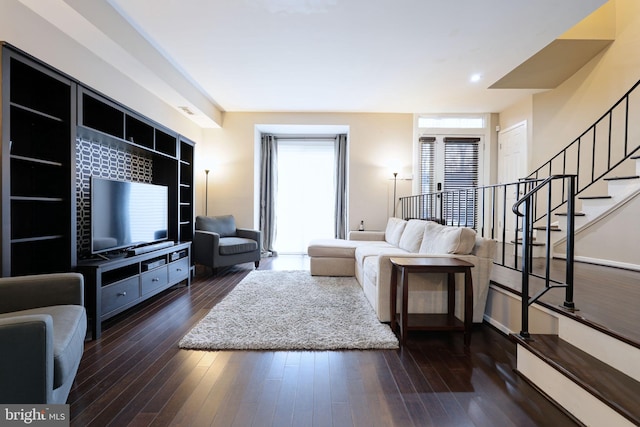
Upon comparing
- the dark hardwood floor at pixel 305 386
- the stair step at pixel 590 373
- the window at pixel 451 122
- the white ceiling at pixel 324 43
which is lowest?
the dark hardwood floor at pixel 305 386

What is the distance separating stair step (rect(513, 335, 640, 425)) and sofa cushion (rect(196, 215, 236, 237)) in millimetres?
4202

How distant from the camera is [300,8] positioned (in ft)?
8.32

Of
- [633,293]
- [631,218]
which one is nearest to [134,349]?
[633,293]

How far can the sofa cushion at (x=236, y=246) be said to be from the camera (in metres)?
4.16

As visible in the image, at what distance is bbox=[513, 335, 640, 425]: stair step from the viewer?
119cm

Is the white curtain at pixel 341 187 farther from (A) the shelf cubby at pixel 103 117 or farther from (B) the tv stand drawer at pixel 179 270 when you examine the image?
(A) the shelf cubby at pixel 103 117

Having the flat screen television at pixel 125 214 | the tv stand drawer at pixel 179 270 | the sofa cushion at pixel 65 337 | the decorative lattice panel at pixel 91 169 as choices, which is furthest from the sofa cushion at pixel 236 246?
the sofa cushion at pixel 65 337

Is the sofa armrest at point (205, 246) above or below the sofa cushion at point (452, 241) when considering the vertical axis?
below

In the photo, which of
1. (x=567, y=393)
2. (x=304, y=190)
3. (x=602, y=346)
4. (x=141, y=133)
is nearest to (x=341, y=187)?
(x=304, y=190)

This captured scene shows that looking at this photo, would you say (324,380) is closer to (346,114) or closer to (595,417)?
(595,417)

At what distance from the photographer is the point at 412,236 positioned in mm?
3443

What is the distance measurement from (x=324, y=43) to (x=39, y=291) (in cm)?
321

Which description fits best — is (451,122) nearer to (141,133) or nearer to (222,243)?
(222,243)

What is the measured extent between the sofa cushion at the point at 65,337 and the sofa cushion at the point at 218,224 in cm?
292
